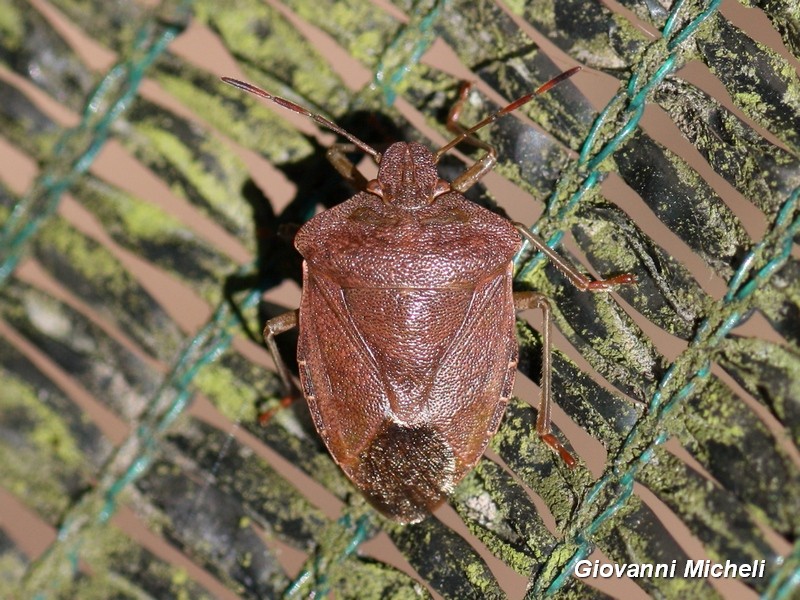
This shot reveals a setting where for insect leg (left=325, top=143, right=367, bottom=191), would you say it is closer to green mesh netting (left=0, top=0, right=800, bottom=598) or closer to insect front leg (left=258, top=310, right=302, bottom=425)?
green mesh netting (left=0, top=0, right=800, bottom=598)

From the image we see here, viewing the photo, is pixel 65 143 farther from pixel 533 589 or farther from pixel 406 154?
pixel 533 589

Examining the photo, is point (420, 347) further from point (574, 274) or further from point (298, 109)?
point (298, 109)

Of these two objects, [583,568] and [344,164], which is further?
[344,164]

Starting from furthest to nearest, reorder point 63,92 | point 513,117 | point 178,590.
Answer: point 63,92 → point 178,590 → point 513,117

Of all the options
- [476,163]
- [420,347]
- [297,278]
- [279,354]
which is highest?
[476,163]

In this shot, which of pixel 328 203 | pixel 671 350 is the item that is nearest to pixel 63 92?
pixel 328 203

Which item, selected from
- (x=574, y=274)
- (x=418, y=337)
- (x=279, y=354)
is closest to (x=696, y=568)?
(x=574, y=274)

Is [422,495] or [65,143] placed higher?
[65,143]
